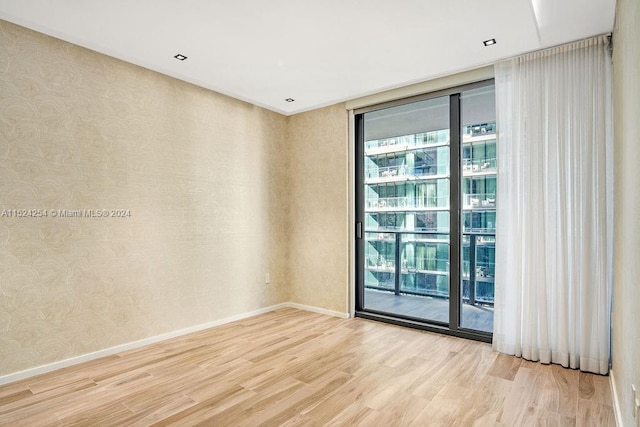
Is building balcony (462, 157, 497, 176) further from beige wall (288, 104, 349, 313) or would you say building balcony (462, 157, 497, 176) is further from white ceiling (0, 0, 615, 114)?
beige wall (288, 104, 349, 313)

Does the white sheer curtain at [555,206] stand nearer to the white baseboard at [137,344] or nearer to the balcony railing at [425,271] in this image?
the balcony railing at [425,271]

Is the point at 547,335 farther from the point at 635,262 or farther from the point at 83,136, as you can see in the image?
the point at 83,136

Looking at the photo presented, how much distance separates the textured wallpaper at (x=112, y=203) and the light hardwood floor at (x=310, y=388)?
1.46 ft

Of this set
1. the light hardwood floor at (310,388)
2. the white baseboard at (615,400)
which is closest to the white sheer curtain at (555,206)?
the white baseboard at (615,400)

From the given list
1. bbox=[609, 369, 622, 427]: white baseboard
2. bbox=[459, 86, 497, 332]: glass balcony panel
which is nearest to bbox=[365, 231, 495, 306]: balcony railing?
bbox=[459, 86, 497, 332]: glass balcony panel

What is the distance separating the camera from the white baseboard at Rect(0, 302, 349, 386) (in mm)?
2672

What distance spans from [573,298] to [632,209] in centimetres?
150

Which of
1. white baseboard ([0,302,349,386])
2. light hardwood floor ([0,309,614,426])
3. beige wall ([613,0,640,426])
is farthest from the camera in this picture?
white baseboard ([0,302,349,386])

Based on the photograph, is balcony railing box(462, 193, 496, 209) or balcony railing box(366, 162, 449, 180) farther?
balcony railing box(366, 162, 449, 180)

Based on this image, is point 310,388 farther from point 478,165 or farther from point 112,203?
point 478,165

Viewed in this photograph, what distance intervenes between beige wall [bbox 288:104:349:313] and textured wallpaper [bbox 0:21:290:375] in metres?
0.60

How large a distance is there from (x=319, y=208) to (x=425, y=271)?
5.10ft

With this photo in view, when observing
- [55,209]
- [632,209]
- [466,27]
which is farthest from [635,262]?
[55,209]

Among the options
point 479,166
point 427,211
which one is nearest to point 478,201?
point 479,166
